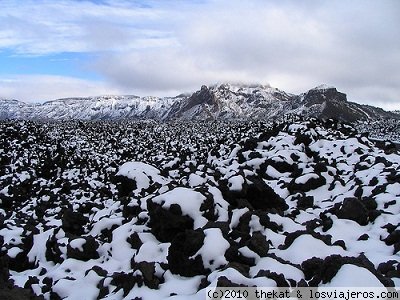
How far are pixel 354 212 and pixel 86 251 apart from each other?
10.6 m

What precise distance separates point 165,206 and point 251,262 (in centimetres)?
451

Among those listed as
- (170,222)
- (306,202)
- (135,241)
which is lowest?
(135,241)

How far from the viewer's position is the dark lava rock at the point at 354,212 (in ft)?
49.9

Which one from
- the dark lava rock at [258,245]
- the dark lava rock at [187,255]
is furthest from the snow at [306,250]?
the dark lava rock at [187,255]

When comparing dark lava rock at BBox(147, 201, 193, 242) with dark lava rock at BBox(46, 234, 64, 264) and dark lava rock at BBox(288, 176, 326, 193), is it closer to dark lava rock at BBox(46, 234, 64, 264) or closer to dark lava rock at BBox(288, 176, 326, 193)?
dark lava rock at BBox(46, 234, 64, 264)

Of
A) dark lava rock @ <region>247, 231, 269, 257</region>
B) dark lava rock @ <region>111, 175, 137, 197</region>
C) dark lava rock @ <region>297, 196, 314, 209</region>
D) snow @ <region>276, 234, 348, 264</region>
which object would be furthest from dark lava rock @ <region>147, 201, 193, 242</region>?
dark lava rock @ <region>111, 175, 137, 197</region>

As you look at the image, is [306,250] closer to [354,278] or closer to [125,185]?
[354,278]

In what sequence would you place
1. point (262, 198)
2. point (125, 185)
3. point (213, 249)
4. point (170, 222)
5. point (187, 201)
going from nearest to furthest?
point (213, 249) → point (170, 222) → point (187, 201) → point (262, 198) → point (125, 185)

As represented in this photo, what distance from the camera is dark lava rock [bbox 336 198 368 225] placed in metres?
15.2

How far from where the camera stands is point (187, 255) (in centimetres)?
1183

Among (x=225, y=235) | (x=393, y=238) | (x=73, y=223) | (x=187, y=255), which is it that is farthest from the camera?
(x=73, y=223)

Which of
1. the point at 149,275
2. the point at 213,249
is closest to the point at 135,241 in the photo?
the point at 149,275

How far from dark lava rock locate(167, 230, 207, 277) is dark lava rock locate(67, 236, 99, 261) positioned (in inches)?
173

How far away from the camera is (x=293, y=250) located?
11789 millimetres
